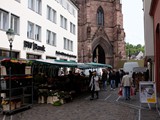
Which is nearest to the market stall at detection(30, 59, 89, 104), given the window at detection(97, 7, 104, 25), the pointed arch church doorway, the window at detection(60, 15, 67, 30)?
the window at detection(60, 15, 67, 30)

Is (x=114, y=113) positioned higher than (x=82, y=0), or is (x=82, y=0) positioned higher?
(x=82, y=0)

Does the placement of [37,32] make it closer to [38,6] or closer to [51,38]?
[38,6]

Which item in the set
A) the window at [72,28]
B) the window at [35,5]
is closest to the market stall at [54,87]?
the window at [35,5]

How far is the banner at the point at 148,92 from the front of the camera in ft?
48.6

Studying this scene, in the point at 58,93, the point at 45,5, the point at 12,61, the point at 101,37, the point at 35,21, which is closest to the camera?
the point at 12,61

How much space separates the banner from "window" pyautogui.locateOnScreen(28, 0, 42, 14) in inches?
703

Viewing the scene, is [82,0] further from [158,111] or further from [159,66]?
[158,111]

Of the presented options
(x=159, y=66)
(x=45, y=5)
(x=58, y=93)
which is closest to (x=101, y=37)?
(x=45, y=5)

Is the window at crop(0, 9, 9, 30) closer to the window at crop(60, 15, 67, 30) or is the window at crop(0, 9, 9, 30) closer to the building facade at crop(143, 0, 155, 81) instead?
the building facade at crop(143, 0, 155, 81)

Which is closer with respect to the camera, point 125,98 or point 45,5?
point 125,98

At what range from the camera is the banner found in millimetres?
14805

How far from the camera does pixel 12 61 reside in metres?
13.5

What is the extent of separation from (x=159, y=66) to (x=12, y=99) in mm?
10911

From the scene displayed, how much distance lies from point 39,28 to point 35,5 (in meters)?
2.67
